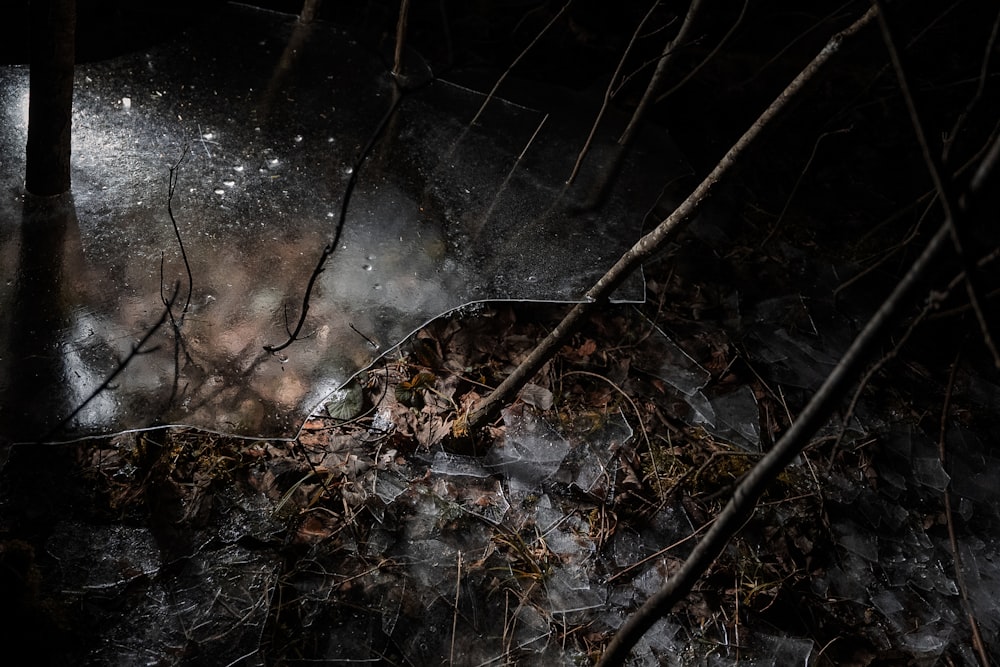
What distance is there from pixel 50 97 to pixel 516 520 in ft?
9.09

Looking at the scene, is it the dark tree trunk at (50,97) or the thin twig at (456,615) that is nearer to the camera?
the thin twig at (456,615)

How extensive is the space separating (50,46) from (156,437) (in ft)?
5.65

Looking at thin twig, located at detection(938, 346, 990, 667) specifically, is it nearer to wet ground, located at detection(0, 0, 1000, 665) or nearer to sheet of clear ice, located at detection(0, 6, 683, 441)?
wet ground, located at detection(0, 0, 1000, 665)

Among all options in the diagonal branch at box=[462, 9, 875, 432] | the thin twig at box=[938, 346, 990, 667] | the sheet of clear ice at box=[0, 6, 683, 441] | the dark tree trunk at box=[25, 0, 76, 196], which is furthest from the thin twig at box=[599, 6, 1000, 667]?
the dark tree trunk at box=[25, 0, 76, 196]

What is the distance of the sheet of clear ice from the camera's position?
93.5 inches

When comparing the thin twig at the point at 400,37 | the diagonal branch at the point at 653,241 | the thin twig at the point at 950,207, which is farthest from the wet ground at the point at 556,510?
the thin twig at the point at 400,37

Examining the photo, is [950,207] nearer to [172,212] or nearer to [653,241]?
[653,241]

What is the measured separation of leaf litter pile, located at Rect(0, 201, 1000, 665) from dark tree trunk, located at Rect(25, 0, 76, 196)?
126cm

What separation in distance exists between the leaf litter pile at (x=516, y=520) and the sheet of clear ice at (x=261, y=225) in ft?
0.96

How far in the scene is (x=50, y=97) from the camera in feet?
8.60

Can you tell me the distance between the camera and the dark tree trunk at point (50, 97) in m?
2.49

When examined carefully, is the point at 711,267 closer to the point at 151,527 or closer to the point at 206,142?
the point at 206,142

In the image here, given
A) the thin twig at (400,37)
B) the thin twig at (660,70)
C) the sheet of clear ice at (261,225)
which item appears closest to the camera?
the sheet of clear ice at (261,225)

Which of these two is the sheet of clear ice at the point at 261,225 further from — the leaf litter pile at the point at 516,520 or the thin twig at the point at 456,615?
the thin twig at the point at 456,615
